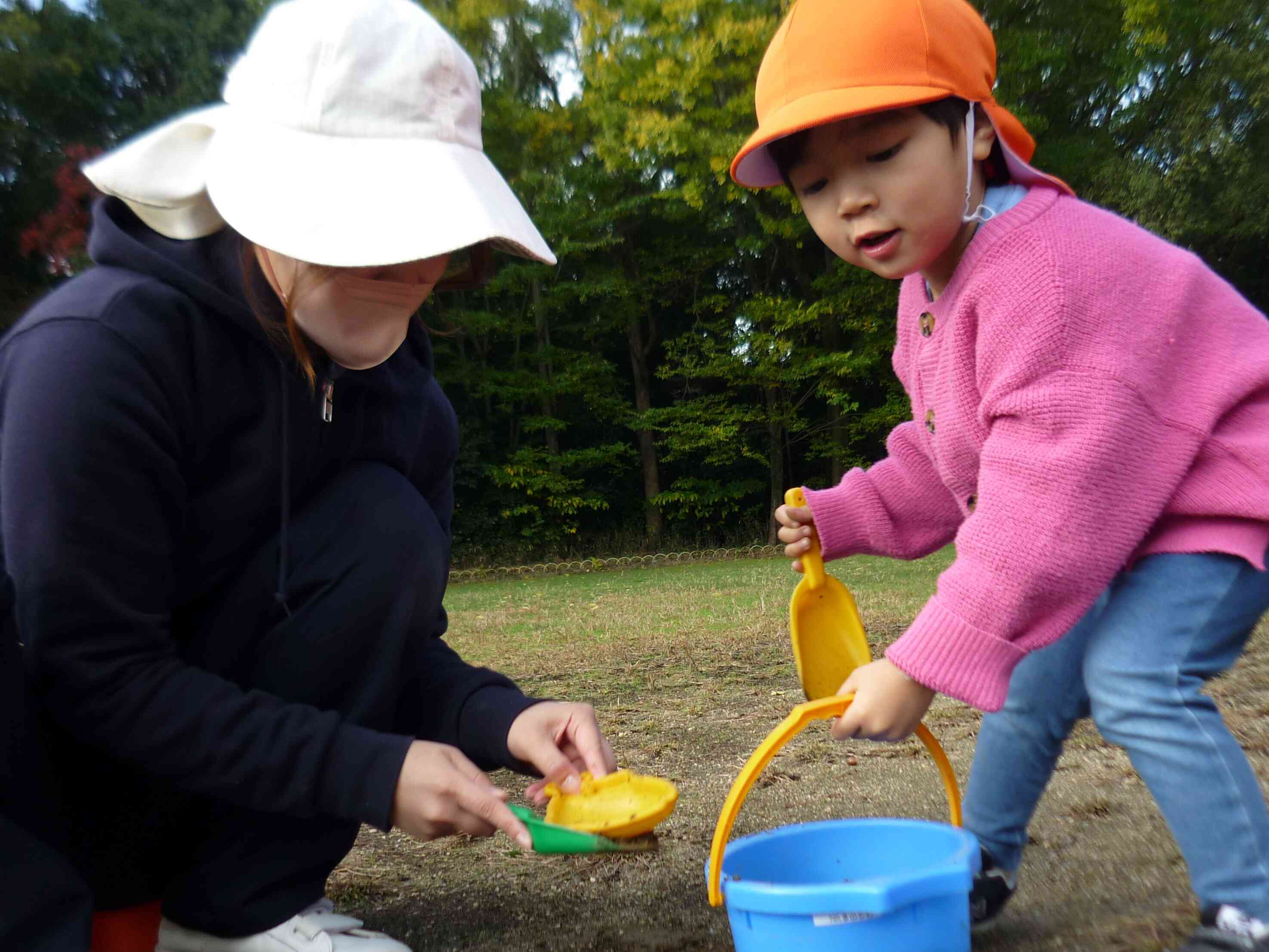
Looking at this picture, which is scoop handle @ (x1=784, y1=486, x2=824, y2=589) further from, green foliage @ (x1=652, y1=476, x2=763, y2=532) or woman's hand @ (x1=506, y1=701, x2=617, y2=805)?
green foliage @ (x1=652, y1=476, x2=763, y2=532)

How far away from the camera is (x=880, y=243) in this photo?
156 centimetres

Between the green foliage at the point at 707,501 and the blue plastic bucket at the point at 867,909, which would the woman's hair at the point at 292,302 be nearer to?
the blue plastic bucket at the point at 867,909

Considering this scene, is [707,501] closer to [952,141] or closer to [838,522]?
[838,522]

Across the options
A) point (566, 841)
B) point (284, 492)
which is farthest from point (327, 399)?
point (566, 841)

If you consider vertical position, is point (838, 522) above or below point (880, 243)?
below

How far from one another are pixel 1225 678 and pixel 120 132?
1445cm

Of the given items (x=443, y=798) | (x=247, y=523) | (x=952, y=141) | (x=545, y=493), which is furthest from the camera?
(x=545, y=493)

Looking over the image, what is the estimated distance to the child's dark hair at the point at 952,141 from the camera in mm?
1548

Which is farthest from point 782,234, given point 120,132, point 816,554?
point 816,554

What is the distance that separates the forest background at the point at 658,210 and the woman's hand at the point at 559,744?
12129mm

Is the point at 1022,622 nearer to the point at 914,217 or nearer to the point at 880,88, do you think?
the point at 914,217

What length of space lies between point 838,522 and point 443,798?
2.82 feet

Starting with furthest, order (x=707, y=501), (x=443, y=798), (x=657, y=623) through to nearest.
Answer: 1. (x=707, y=501)
2. (x=657, y=623)
3. (x=443, y=798)

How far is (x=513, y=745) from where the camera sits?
1452 millimetres
